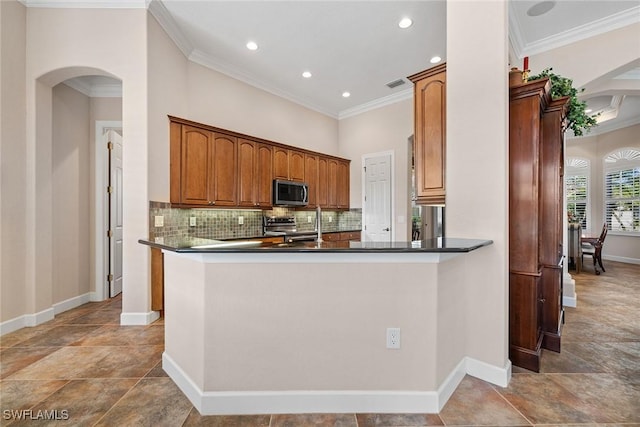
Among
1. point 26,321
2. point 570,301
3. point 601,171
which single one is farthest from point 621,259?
point 26,321

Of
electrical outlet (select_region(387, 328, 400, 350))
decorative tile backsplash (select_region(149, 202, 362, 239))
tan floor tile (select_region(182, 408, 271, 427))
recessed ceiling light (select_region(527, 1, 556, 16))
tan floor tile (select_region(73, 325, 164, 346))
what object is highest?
recessed ceiling light (select_region(527, 1, 556, 16))

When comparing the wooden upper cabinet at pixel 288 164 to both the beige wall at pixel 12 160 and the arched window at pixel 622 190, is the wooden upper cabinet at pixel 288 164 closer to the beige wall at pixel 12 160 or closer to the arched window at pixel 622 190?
the beige wall at pixel 12 160

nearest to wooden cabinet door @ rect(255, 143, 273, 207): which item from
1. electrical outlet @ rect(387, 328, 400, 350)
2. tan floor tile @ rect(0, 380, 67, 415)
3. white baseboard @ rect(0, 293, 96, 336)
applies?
white baseboard @ rect(0, 293, 96, 336)

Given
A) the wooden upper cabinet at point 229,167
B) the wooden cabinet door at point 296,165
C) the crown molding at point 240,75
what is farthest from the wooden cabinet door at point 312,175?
the crown molding at point 240,75

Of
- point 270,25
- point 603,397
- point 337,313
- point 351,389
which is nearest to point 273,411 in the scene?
point 351,389

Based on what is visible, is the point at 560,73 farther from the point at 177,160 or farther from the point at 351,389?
the point at 177,160

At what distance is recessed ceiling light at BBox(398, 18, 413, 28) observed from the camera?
130 inches

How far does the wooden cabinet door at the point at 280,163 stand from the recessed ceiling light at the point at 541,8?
11.9ft

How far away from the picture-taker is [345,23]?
3.39m

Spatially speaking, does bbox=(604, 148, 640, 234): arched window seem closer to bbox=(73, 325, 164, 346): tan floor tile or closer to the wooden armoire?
the wooden armoire

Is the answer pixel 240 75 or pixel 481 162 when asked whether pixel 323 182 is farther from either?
pixel 481 162

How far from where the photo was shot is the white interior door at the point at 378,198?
5.55 metres

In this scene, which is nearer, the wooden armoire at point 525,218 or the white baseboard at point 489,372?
the white baseboard at point 489,372

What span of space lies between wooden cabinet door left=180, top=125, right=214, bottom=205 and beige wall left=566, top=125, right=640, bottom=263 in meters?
9.19
